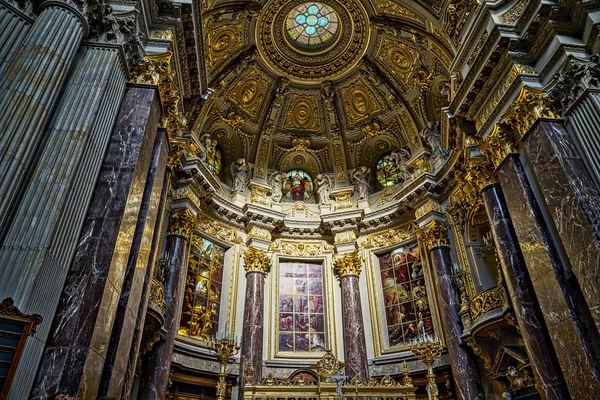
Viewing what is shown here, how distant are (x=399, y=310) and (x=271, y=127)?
391 inches

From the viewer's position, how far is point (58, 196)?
18.7ft

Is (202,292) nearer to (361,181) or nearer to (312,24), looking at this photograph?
Answer: (361,181)

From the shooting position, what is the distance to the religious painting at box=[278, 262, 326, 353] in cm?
1551

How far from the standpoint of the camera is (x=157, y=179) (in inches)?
351

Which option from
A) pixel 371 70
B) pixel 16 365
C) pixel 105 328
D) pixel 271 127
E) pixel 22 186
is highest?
pixel 371 70

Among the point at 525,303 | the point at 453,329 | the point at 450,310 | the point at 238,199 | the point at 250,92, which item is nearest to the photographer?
the point at 525,303

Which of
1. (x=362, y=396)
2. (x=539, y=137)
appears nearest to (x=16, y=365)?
(x=362, y=396)

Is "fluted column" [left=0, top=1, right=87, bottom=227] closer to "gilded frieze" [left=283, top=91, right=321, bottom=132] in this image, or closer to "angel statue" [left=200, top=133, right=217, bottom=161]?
"angel statue" [left=200, top=133, right=217, bottom=161]

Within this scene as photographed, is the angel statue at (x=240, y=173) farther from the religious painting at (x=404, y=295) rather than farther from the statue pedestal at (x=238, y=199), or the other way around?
the religious painting at (x=404, y=295)

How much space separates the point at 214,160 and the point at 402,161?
8.36 metres

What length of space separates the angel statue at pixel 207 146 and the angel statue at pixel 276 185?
9.86 ft

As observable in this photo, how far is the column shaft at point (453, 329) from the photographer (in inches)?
460

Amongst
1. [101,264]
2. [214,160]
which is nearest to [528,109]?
[101,264]

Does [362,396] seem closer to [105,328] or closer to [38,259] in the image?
[105,328]
